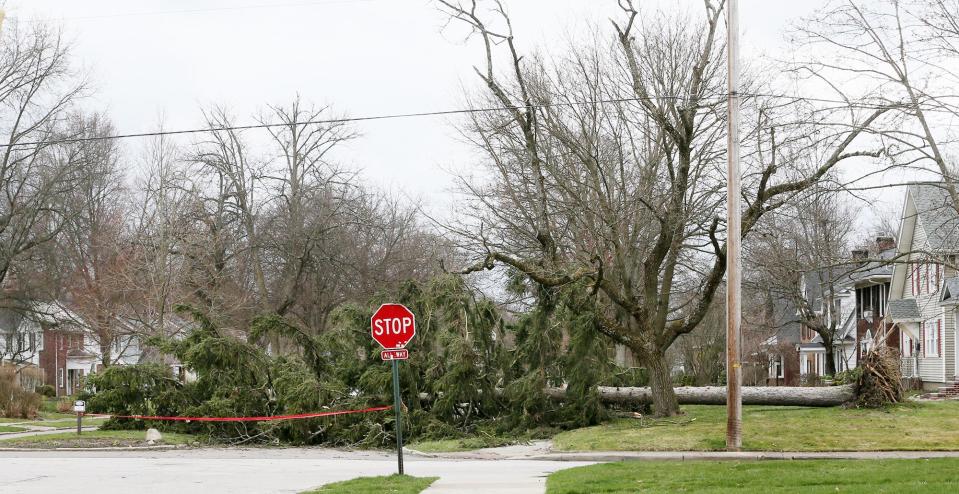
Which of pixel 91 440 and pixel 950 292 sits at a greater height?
pixel 950 292

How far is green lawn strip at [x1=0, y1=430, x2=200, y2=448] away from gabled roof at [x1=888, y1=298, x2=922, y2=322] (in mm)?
31959

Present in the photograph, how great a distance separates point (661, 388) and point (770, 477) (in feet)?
35.9

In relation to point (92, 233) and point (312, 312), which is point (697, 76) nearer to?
point (312, 312)

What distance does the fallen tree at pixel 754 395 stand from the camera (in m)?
25.2

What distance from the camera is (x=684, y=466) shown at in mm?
16266

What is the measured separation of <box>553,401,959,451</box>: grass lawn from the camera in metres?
19.3

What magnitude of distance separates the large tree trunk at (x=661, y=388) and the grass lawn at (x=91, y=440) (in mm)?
11639

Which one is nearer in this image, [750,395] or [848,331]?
[750,395]

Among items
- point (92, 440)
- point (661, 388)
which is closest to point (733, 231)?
point (661, 388)

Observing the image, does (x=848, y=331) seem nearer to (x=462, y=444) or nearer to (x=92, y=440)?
(x=462, y=444)

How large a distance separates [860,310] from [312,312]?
3038 centimetres

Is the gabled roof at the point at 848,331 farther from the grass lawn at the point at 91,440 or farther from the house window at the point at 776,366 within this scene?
the grass lawn at the point at 91,440

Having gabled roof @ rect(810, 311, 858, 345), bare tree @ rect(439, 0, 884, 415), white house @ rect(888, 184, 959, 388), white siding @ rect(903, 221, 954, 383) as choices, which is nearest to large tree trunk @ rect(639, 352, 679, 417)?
bare tree @ rect(439, 0, 884, 415)

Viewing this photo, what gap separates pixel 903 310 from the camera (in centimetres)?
4450
